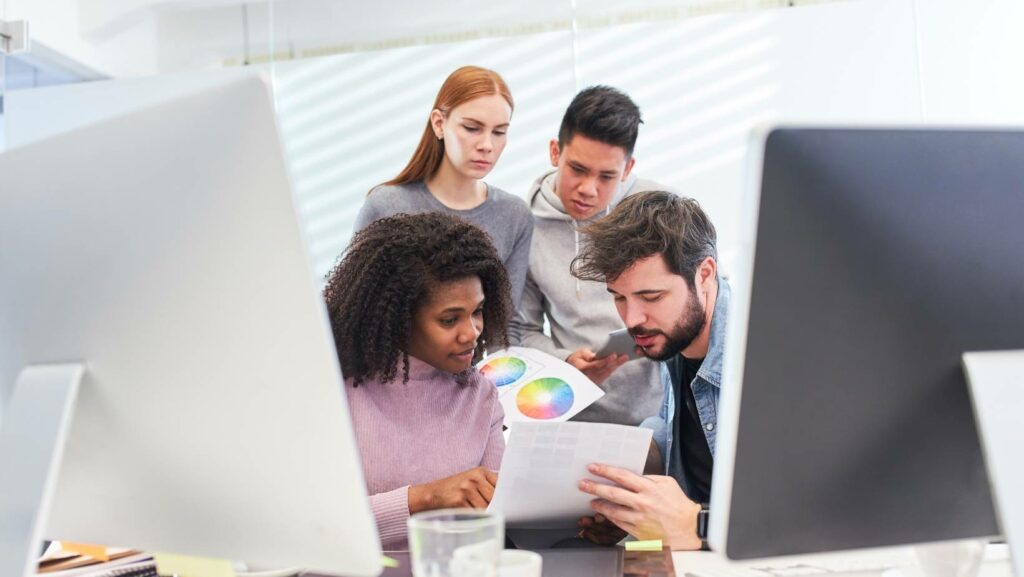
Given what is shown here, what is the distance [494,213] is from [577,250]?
28cm

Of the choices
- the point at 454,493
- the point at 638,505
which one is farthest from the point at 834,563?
the point at 454,493

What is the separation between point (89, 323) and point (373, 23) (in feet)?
8.74

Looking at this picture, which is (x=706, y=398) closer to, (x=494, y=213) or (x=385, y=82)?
(x=494, y=213)

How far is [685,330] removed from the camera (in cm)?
221

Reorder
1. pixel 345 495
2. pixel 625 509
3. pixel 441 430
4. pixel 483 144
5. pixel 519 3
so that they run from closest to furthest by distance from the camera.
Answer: pixel 345 495, pixel 625 509, pixel 441 430, pixel 483 144, pixel 519 3

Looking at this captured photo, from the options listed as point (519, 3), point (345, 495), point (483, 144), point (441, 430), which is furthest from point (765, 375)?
point (519, 3)

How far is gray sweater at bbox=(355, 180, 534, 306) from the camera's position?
9.49ft

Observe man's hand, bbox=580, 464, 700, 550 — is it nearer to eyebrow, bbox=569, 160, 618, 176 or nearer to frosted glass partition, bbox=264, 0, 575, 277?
eyebrow, bbox=569, 160, 618, 176

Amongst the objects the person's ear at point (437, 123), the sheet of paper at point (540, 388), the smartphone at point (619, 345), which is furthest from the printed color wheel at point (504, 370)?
the person's ear at point (437, 123)

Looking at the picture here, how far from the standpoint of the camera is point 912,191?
689 millimetres

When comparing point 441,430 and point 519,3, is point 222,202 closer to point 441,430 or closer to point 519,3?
point 441,430

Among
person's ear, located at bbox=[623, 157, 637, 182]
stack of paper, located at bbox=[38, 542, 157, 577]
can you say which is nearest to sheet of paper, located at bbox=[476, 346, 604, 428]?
person's ear, located at bbox=[623, 157, 637, 182]

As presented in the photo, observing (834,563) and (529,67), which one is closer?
(834,563)

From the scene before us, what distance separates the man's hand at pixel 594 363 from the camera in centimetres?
283
